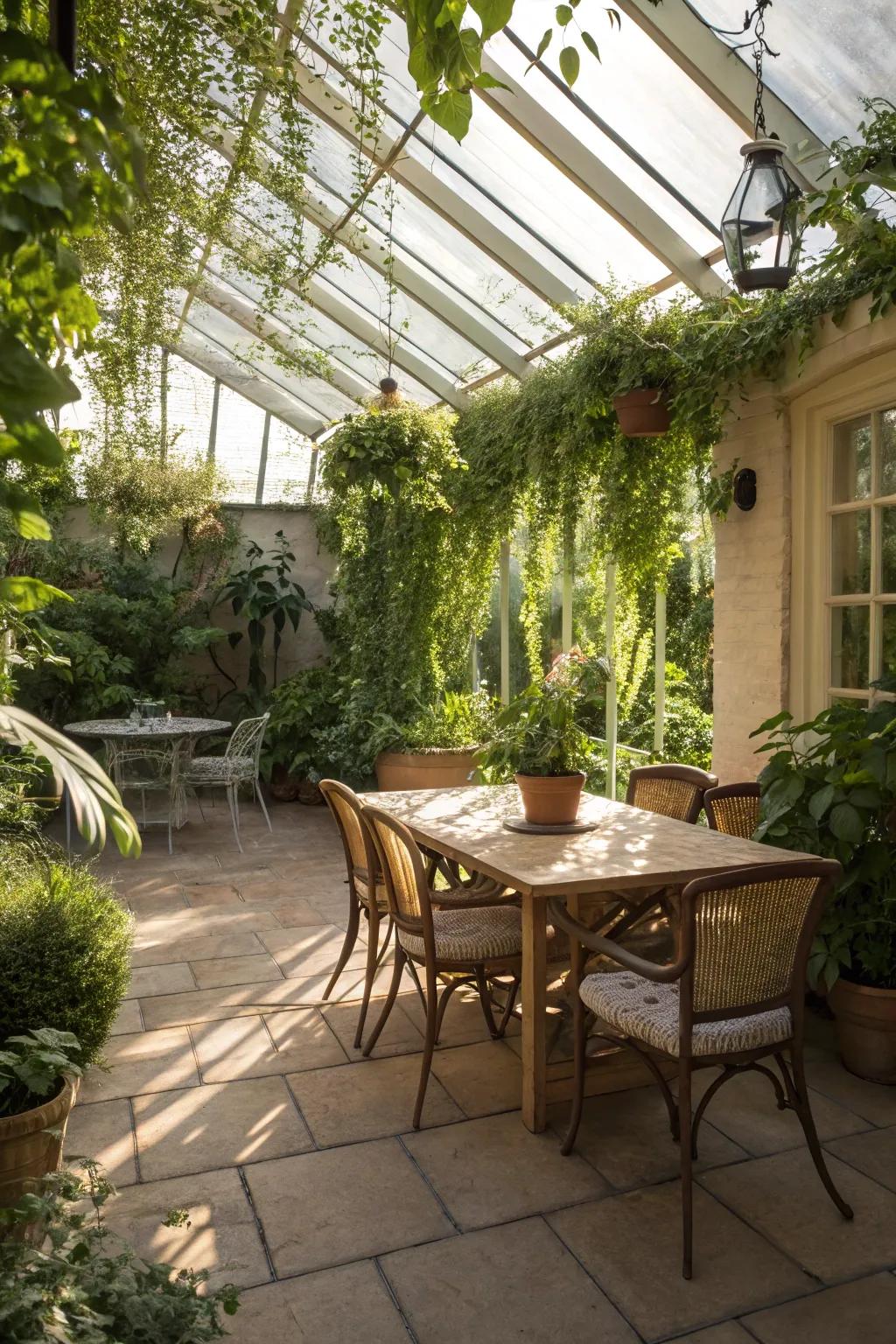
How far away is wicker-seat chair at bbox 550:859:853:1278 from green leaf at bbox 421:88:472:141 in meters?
1.66

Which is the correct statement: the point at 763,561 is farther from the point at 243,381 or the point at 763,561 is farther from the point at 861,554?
the point at 243,381

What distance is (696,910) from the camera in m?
2.39

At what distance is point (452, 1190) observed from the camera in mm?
2674

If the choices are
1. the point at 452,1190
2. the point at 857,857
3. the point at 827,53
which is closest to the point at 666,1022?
the point at 452,1190

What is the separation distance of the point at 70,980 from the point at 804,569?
3.37 meters

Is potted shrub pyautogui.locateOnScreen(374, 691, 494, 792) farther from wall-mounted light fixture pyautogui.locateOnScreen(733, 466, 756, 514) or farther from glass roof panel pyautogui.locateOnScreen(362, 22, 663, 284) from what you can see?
glass roof panel pyautogui.locateOnScreen(362, 22, 663, 284)

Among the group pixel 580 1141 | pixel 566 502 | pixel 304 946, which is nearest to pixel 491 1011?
pixel 580 1141

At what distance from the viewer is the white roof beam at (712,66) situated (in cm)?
374

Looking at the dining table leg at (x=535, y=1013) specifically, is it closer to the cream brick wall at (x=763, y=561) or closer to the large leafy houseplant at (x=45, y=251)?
the cream brick wall at (x=763, y=561)

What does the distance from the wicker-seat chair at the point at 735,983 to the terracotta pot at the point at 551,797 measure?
95 centimetres

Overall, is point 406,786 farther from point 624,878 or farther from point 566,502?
point 624,878

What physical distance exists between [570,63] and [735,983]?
2.03 metres

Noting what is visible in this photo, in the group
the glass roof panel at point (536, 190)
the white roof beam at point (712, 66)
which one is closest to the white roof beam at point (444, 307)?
the glass roof panel at point (536, 190)

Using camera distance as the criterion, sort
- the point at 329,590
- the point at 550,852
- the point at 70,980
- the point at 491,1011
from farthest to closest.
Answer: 1. the point at 329,590
2. the point at 491,1011
3. the point at 550,852
4. the point at 70,980
